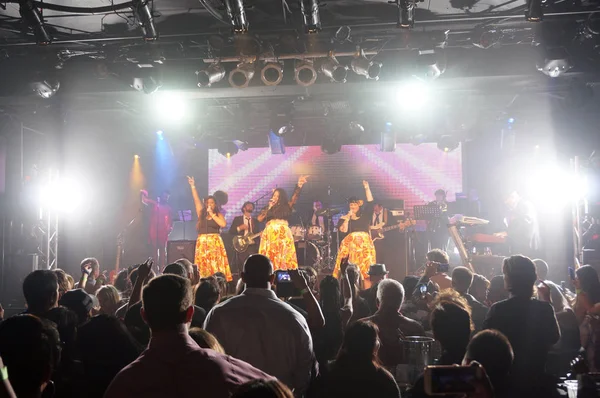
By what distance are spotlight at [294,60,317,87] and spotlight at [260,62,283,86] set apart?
0.77 feet

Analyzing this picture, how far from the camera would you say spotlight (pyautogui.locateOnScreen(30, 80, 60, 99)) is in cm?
849

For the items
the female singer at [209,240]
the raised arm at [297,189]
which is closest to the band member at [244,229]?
the female singer at [209,240]

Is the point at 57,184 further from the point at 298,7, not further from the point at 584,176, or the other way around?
the point at 584,176

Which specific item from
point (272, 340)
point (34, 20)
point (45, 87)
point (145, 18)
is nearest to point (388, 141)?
point (145, 18)

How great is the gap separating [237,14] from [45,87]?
11.2 feet

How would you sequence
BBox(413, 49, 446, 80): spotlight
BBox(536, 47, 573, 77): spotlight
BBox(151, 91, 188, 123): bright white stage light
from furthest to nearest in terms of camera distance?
BBox(151, 91, 188, 123): bright white stage light
BBox(413, 49, 446, 80): spotlight
BBox(536, 47, 573, 77): spotlight

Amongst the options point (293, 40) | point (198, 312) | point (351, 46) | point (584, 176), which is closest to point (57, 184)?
point (293, 40)

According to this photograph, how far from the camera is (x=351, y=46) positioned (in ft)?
27.2

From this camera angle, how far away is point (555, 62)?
7.79m

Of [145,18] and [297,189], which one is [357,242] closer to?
[297,189]

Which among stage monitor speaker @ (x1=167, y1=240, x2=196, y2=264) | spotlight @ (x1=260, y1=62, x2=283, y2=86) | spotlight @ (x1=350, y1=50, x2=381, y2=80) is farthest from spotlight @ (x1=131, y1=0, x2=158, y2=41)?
stage monitor speaker @ (x1=167, y1=240, x2=196, y2=264)

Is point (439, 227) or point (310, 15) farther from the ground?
point (310, 15)

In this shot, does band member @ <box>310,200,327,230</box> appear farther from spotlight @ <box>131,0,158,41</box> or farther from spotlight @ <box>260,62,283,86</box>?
spotlight @ <box>131,0,158,41</box>

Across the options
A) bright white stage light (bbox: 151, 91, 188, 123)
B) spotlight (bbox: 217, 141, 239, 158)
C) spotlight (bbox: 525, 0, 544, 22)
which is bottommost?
spotlight (bbox: 217, 141, 239, 158)
